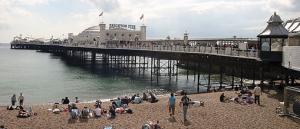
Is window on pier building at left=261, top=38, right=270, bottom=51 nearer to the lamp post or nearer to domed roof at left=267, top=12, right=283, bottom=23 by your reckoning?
the lamp post

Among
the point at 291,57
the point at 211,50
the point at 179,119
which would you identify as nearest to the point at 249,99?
the point at 291,57

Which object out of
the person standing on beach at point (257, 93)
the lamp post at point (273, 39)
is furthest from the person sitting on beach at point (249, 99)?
the lamp post at point (273, 39)

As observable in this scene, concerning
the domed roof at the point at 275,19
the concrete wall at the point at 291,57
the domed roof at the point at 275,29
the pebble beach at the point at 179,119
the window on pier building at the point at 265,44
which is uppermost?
the domed roof at the point at 275,19

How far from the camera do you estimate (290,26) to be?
23.7 m

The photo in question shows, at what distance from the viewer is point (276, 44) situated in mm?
22266

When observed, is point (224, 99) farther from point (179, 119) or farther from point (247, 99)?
point (179, 119)

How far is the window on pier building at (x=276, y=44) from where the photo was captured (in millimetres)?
22078

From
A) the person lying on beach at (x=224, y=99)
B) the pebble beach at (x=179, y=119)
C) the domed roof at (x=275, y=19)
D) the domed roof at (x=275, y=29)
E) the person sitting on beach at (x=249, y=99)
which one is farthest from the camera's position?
the domed roof at (x=275, y=19)

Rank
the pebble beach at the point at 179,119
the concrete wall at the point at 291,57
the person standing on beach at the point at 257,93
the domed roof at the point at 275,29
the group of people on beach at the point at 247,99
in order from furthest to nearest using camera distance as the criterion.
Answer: the domed roof at the point at 275,29 → the group of people on beach at the point at 247,99 → the person standing on beach at the point at 257,93 → the concrete wall at the point at 291,57 → the pebble beach at the point at 179,119

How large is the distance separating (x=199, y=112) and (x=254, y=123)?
3.03 meters

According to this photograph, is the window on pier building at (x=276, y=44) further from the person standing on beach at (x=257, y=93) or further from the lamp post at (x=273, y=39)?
the person standing on beach at (x=257, y=93)

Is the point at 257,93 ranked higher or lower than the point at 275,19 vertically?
lower

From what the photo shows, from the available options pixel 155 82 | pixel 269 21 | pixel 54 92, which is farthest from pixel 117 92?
pixel 269 21

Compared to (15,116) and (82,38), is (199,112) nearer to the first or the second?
(15,116)
